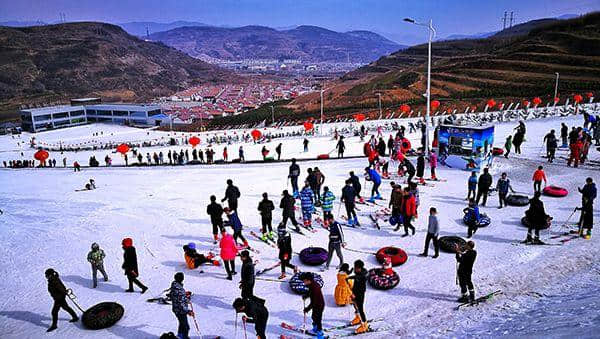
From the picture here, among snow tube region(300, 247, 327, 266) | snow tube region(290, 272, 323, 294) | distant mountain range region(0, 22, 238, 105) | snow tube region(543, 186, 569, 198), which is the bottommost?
snow tube region(290, 272, 323, 294)

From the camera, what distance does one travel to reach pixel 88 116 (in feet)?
321

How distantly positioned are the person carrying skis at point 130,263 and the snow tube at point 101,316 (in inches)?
36.3

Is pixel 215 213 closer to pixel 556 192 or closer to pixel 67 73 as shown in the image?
pixel 556 192

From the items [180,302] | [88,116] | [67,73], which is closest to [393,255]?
[180,302]

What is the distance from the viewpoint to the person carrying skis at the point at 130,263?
9.75m

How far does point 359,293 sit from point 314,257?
122 inches

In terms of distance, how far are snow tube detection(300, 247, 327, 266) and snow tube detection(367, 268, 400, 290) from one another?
1544 mm

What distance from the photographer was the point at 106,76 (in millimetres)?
180000

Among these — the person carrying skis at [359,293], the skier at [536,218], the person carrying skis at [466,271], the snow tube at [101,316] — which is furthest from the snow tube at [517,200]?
the snow tube at [101,316]

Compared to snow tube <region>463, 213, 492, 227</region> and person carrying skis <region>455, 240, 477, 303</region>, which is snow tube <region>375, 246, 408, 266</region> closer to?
person carrying skis <region>455, 240, 477, 303</region>

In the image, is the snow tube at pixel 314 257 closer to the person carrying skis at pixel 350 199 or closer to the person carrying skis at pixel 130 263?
the person carrying skis at pixel 350 199

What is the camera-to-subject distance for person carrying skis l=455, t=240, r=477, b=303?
8422mm

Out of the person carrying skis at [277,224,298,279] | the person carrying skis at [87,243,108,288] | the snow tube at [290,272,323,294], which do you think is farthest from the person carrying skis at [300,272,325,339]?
the person carrying skis at [87,243,108,288]

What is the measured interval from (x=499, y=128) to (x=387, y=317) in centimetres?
2777
